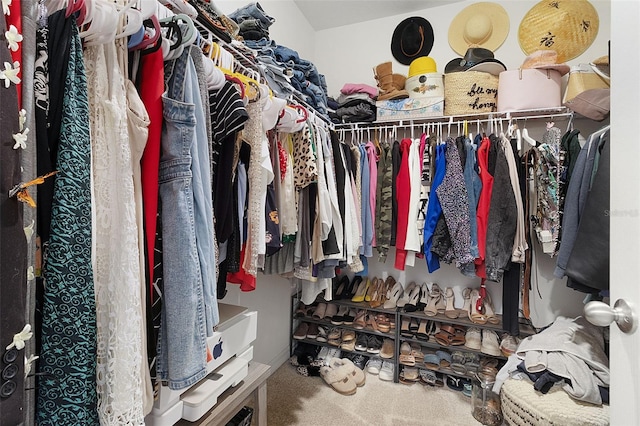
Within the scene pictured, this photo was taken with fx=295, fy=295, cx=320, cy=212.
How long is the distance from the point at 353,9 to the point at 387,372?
110 inches

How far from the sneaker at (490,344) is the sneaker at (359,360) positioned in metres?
0.82

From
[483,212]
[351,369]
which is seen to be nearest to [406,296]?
[351,369]

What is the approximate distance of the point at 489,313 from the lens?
1986mm

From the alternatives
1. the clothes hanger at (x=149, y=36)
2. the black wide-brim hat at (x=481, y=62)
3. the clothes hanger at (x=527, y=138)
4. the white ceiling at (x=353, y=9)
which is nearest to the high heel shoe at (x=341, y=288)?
the clothes hanger at (x=527, y=138)

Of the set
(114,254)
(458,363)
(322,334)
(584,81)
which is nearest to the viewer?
Answer: (114,254)

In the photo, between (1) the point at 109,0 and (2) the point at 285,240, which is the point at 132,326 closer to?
(1) the point at 109,0

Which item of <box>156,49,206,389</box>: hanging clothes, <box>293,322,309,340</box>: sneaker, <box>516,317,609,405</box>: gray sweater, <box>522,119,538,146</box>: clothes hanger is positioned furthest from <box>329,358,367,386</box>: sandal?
<box>522,119,538,146</box>: clothes hanger

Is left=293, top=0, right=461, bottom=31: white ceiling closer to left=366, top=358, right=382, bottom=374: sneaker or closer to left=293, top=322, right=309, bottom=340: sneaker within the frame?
left=293, top=322, right=309, bottom=340: sneaker

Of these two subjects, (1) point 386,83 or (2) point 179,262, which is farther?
(1) point 386,83

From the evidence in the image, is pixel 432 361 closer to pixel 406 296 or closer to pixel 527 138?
pixel 406 296

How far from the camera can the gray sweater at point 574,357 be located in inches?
45.0

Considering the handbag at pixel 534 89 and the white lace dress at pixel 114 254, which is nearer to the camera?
the white lace dress at pixel 114 254

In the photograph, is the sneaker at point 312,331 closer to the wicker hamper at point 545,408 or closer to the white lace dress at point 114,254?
the wicker hamper at point 545,408

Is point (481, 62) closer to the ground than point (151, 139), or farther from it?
farther from it
